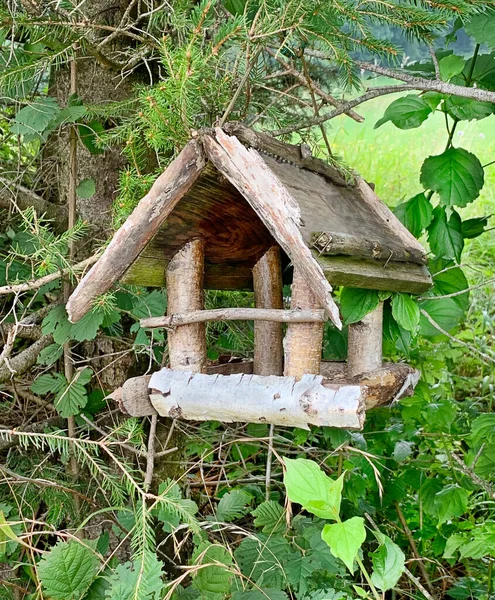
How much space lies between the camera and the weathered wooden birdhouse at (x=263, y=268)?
1.04 m

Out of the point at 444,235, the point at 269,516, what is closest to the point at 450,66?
the point at 444,235

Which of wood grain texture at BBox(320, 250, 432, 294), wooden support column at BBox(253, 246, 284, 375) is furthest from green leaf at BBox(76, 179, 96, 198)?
wood grain texture at BBox(320, 250, 432, 294)

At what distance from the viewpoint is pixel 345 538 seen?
0.91 metres

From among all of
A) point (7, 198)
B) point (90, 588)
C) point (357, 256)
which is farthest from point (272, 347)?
point (7, 198)

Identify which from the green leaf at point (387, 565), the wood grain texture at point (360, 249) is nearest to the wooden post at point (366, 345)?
the wood grain texture at point (360, 249)

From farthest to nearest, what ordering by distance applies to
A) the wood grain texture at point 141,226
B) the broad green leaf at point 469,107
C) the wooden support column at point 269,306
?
the broad green leaf at point 469,107
the wooden support column at point 269,306
the wood grain texture at point 141,226

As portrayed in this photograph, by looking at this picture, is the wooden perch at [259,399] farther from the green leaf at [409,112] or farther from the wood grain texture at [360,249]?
the green leaf at [409,112]

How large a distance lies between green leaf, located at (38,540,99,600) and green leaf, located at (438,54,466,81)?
1.10m

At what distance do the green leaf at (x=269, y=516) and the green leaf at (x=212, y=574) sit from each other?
0.16 metres

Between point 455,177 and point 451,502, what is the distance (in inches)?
28.3

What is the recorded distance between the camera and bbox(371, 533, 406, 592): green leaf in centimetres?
104

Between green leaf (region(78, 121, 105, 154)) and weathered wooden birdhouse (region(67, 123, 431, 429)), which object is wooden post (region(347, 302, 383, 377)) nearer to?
weathered wooden birdhouse (region(67, 123, 431, 429))

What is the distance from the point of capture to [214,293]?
1742 millimetres

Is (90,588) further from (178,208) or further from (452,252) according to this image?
(452,252)
